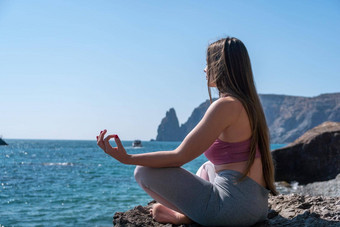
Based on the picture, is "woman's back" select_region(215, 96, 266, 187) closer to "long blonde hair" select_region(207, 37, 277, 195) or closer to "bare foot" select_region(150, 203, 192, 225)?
"long blonde hair" select_region(207, 37, 277, 195)

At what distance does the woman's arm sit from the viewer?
8.23 feet

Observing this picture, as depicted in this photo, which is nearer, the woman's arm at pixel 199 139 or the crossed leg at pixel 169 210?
the woman's arm at pixel 199 139

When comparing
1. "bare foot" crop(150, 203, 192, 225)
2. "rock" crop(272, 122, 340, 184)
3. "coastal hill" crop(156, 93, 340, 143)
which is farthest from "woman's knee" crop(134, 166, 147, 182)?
"coastal hill" crop(156, 93, 340, 143)

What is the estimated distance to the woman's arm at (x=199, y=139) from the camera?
2.51 meters

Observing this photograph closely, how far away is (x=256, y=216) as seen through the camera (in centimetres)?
271

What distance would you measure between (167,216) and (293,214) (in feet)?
Answer: 3.97

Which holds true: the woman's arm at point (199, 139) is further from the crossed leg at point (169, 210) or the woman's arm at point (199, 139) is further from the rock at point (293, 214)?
the rock at point (293, 214)

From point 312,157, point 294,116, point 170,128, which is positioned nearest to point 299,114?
point 294,116

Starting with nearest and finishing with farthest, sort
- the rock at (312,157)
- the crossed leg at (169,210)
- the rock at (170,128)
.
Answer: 1. the crossed leg at (169,210)
2. the rock at (312,157)
3. the rock at (170,128)

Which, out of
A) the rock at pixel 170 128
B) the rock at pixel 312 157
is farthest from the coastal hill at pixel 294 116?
the rock at pixel 312 157

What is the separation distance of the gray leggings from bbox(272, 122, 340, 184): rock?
7.87 meters

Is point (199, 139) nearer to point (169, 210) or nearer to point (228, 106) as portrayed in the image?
point (228, 106)

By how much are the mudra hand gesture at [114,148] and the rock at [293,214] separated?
2.43ft

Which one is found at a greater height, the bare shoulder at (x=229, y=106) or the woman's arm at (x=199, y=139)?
the bare shoulder at (x=229, y=106)
